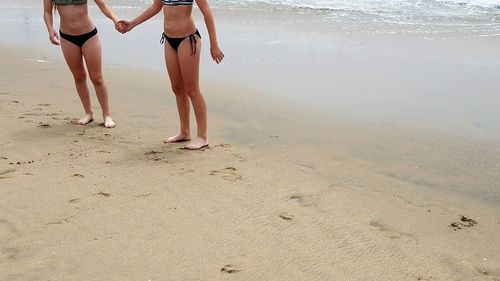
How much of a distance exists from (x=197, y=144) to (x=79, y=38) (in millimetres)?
1583

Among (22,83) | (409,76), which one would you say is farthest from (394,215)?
(22,83)

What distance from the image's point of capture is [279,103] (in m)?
6.03

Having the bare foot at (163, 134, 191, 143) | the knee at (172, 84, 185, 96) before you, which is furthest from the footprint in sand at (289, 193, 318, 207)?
the knee at (172, 84, 185, 96)

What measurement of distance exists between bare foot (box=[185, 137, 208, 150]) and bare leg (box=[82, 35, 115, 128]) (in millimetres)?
1007

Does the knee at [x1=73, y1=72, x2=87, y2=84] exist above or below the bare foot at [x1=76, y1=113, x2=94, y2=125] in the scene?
above

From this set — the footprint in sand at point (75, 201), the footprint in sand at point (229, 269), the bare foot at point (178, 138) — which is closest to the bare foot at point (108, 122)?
the bare foot at point (178, 138)

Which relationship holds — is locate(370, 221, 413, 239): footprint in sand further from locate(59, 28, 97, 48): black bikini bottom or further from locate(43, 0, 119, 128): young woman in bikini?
locate(59, 28, 97, 48): black bikini bottom

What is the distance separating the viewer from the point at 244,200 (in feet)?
11.6

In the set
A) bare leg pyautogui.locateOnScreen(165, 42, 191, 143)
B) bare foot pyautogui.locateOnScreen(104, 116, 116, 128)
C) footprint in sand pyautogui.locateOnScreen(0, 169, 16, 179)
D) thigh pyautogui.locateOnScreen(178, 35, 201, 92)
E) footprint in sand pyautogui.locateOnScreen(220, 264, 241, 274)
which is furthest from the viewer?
bare foot pyautogui.locateOnScreen(104, 116, 116, 128)

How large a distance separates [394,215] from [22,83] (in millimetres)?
5132

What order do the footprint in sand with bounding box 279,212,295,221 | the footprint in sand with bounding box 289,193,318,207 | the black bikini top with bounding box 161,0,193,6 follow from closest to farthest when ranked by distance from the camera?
the footprint in sand with bounding box 279,212,295,221
the footprint in sand with bounding box 289,193,318,207
the black bikini top with bounding box 161,0,193,6

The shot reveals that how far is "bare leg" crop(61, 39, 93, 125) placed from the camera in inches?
198

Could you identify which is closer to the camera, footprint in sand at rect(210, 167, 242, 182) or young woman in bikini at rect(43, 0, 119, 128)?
footprint in sand at rect(210, 167, 242, 182)

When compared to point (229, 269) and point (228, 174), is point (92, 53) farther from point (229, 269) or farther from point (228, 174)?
point (229, 269)
